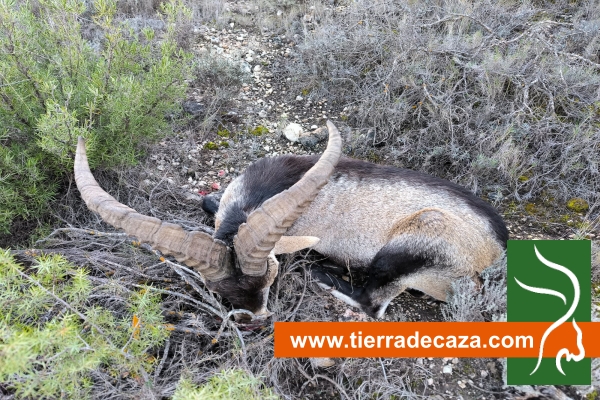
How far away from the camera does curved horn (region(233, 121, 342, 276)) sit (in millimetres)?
3043

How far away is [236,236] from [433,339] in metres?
2.07

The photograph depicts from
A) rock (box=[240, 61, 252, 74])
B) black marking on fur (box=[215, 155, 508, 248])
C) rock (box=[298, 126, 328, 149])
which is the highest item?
rock (box=[240, 61, 252, 74])

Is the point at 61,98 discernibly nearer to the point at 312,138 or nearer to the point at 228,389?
the point at 312,138

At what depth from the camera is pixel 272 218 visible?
3.04 m

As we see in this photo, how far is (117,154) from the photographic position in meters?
4.48

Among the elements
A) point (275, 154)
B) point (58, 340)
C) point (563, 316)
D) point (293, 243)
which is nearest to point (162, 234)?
point (58, 340)

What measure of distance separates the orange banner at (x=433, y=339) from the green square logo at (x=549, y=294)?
6 centimetres

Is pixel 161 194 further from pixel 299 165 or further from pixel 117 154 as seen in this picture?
pixel 299 165

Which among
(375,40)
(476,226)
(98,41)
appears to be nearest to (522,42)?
(375,40)

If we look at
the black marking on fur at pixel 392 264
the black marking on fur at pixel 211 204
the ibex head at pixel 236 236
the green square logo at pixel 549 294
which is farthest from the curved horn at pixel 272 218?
the green square logo at pixel 549 294

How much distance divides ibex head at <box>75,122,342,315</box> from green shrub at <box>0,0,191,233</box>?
84 cm

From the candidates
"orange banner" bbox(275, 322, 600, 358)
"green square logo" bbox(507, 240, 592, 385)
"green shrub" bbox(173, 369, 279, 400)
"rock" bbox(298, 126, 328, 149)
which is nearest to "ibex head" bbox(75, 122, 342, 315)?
"orange banner" bbox(275, 322, 600, 358)

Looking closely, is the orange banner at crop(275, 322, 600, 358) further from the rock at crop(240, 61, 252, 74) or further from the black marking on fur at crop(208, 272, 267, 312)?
the rock at crop(240, 61, 252, 74)

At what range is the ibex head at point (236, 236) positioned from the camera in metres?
2.96
